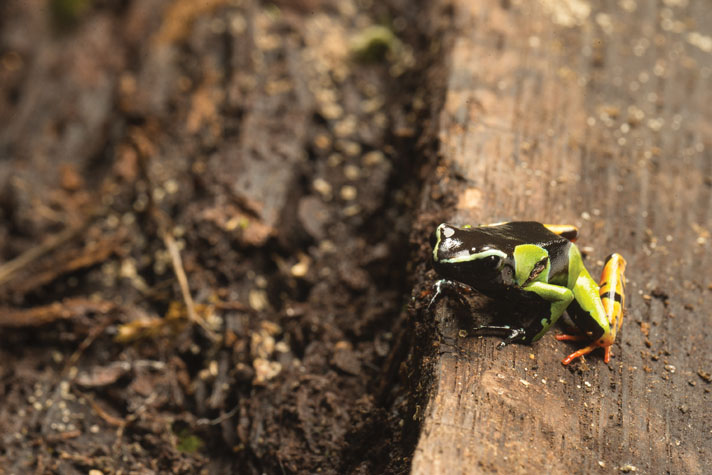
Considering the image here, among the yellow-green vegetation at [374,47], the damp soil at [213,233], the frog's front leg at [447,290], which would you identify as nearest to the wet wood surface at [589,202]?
the frog's front leg at [447,290]

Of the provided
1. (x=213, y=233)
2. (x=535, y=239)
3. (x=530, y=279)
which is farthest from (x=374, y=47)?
(x=530, y=279)

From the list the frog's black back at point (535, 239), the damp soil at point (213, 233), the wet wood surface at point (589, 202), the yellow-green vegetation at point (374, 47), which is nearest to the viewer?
the wet wood surface at point (589, 202)

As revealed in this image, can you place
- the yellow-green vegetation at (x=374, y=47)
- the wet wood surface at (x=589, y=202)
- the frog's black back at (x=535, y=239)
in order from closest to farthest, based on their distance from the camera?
1. the wet wood surface at (x=589, y=202)
2. the frog's black back at (x=535, y=239)
3. the yellow-green vegetation at (x=374, y=47)

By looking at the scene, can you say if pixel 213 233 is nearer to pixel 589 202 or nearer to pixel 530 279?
pixel 530 279

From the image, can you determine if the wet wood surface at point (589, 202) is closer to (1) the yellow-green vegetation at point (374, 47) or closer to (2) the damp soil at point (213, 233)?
(2) the damp soil at point (213, 233)

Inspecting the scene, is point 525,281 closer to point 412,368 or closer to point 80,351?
point 412,368

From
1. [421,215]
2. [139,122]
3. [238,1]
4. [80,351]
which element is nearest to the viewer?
[421,215]

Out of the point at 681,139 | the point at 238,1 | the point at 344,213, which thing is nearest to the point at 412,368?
the point at 344,213
